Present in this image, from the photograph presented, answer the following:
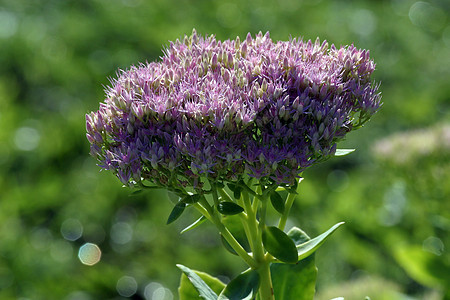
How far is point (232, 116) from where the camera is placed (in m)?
0.97

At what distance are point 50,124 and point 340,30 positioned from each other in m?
2.42

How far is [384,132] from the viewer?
13.1ft

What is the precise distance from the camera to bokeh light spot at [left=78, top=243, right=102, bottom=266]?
3.41 m

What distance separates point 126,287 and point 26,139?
1.04 metres

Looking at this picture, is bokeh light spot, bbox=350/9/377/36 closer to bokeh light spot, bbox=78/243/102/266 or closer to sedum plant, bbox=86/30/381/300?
bokeh light spot, bbox=78/243/102/266

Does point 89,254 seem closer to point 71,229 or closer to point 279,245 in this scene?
point 71,229

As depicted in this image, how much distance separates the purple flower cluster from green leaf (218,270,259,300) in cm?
18

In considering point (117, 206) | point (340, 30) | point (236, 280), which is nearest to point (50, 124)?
point (117, 206)

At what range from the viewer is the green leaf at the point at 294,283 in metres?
1.22

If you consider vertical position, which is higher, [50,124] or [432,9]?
[50,124]

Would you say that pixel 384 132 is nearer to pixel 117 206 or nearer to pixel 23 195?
pixel 117 206

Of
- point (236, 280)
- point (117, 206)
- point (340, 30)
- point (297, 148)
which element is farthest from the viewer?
point (340, 30)

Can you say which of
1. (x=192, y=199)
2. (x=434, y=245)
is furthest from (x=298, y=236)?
(x=434, y=245)

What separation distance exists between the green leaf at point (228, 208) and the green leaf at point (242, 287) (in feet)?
0.41
